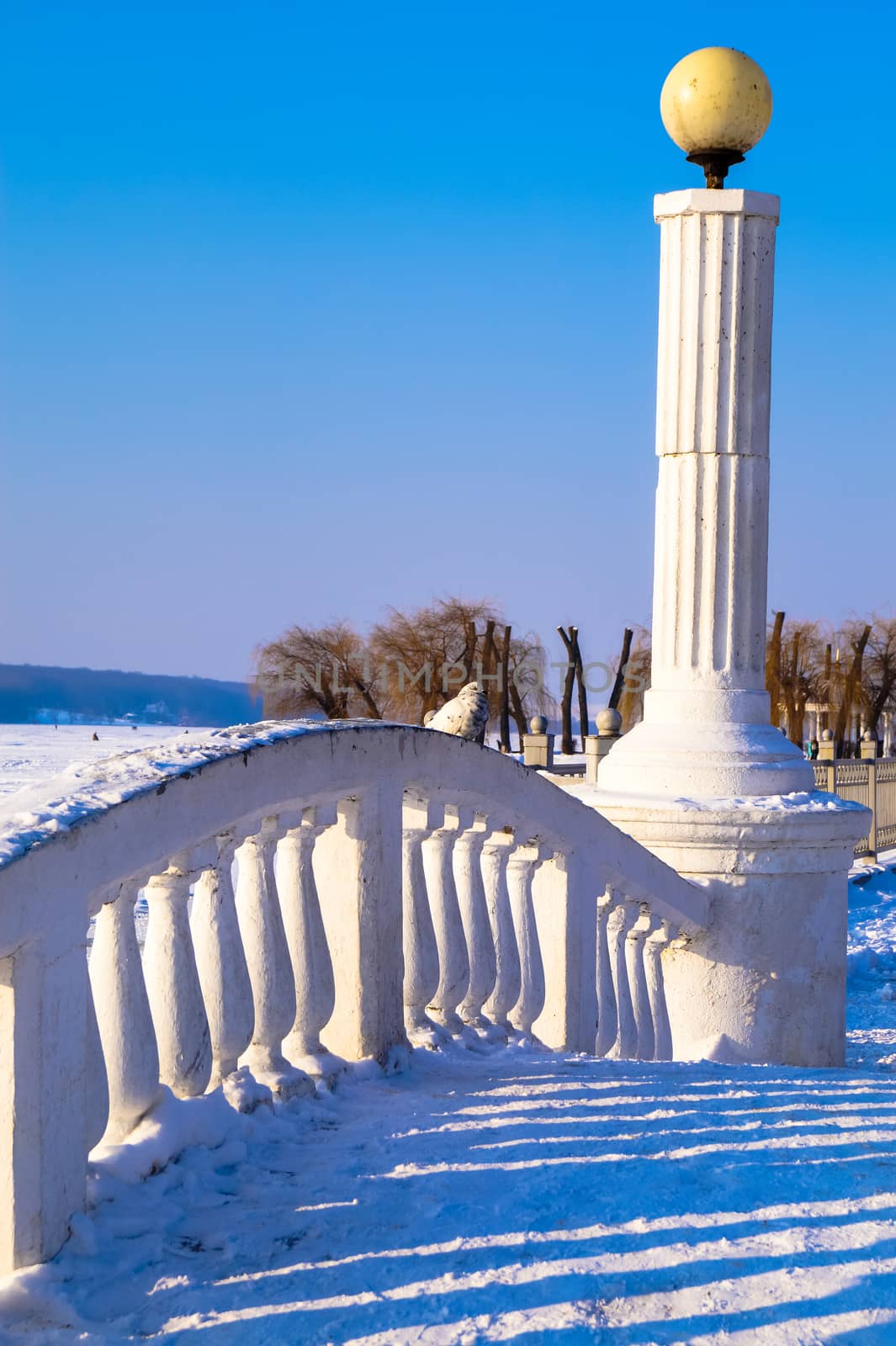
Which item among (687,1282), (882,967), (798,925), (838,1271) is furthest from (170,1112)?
(882,967)

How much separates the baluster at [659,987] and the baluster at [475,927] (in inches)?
73.3

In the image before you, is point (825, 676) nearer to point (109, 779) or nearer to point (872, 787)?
point (872, 787)

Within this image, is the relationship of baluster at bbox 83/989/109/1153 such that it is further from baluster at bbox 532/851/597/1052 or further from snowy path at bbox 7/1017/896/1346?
baluster at bbox 532/851/597/1052

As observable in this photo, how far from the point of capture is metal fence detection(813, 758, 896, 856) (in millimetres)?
17938

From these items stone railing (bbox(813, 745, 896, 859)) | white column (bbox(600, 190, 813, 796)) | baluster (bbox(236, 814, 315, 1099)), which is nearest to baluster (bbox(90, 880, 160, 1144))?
baluster (bbox(236, 814, 315, 1099))

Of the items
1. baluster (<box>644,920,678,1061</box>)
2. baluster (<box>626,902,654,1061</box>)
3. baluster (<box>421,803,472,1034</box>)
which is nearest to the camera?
baluster (<box>421,803,472,1034</box>)

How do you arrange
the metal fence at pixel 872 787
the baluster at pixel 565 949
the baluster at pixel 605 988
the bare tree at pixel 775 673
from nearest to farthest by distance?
the baluster at pixel 565 949
the baluster at pixel 605 988
the metal fence at pixel 872 787
the bare tree at pixel 775 673

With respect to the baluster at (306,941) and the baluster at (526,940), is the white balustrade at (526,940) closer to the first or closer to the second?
the baluster at (526,940)

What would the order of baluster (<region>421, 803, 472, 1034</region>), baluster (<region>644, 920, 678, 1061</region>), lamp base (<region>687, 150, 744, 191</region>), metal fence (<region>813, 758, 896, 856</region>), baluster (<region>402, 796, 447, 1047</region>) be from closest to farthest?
baluster (<region>402, 796, 447, 1047</region>) < baluster (<region>421, 803, 472, 1034</region>) < baluster (<region>644, 920, 678, 1061</region>) < lamp base (<region>687, 150, 744, 191</region>) < metal fence (<region>813, 758, 896, 856</region>)

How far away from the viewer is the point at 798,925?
627cm

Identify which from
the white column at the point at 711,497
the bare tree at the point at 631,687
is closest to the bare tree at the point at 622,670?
the bare tree at the point at 631,687

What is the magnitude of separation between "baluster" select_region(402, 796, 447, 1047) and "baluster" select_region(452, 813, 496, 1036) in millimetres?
248

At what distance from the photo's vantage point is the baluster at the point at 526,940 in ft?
14.2

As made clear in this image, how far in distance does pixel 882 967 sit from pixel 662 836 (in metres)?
7.04
